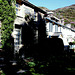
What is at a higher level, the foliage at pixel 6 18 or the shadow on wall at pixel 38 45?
the foliage at pixel 6 18

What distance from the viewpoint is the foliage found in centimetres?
A: 812

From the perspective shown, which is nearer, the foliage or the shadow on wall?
the foliage

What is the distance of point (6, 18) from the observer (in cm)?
836

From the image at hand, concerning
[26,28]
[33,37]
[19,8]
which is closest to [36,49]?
[33,37]

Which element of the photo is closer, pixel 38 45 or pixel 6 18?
pixel 6 18

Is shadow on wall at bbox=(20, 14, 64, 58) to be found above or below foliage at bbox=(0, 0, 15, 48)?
below

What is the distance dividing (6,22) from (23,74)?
4847 millimetres

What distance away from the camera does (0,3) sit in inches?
317

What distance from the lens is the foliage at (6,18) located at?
8.12m

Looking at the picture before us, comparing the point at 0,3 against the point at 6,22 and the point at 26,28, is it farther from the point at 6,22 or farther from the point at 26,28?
the point at 26,28

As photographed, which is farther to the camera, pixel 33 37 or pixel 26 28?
pixel 33 37

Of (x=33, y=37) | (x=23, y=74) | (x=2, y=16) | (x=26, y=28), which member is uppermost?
(x=2, y=16)

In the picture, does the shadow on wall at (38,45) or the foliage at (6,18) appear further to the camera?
the shadow on wall at (38,45)

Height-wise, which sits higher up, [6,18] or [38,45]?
[6,18]
